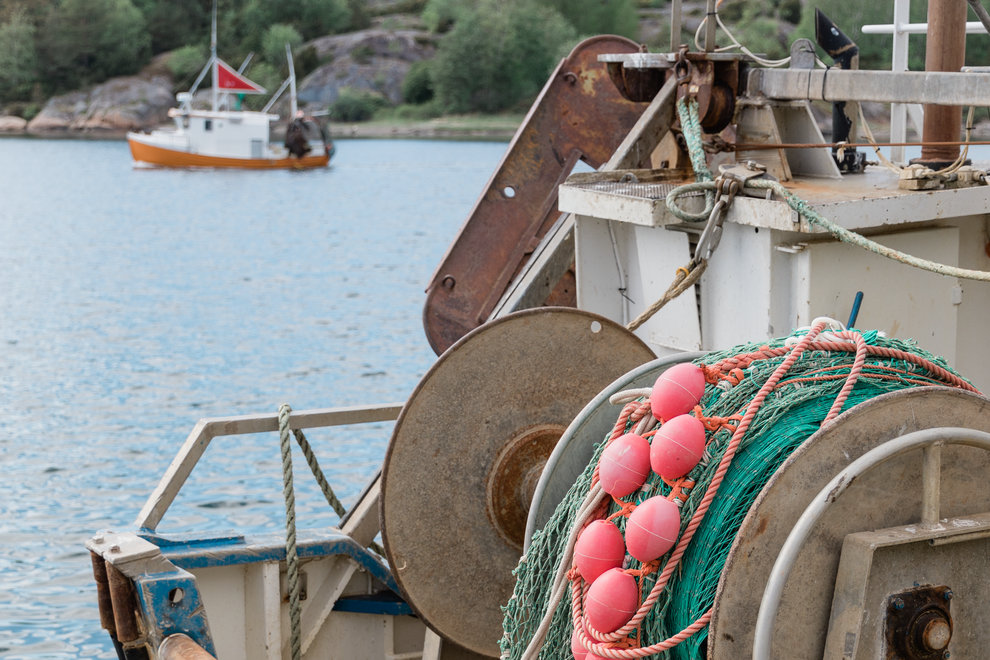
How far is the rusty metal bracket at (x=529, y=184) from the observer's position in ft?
21.3

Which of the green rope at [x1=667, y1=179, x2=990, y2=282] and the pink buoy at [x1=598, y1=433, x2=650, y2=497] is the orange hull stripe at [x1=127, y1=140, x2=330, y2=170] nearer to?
the green rope at [x1=667, y1=179, x2=990, y2=282]

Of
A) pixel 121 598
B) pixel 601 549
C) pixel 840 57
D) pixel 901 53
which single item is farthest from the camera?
pixel 840 57

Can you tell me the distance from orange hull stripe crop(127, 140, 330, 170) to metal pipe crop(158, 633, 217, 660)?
56.8 m

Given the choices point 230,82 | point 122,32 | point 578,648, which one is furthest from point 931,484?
point 122,32

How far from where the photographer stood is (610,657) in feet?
8.29

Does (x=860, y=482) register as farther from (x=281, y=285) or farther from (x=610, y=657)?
(x=281, y=285)

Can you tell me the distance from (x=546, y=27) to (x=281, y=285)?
61892mm

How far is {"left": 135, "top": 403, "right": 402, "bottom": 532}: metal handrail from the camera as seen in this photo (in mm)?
4492

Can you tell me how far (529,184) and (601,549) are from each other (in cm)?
419

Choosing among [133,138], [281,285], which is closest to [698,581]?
[281,285]

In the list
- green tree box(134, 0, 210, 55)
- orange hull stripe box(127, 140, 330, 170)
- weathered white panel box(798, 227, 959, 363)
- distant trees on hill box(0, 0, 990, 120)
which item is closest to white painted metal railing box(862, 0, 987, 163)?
weathered white panel box(798, 227, 959, 363)

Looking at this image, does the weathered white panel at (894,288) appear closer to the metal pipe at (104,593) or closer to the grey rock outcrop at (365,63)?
the metal pipe at (104,593)

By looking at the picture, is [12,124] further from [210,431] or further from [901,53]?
[210,431]

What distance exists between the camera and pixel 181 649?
336 centimetres
